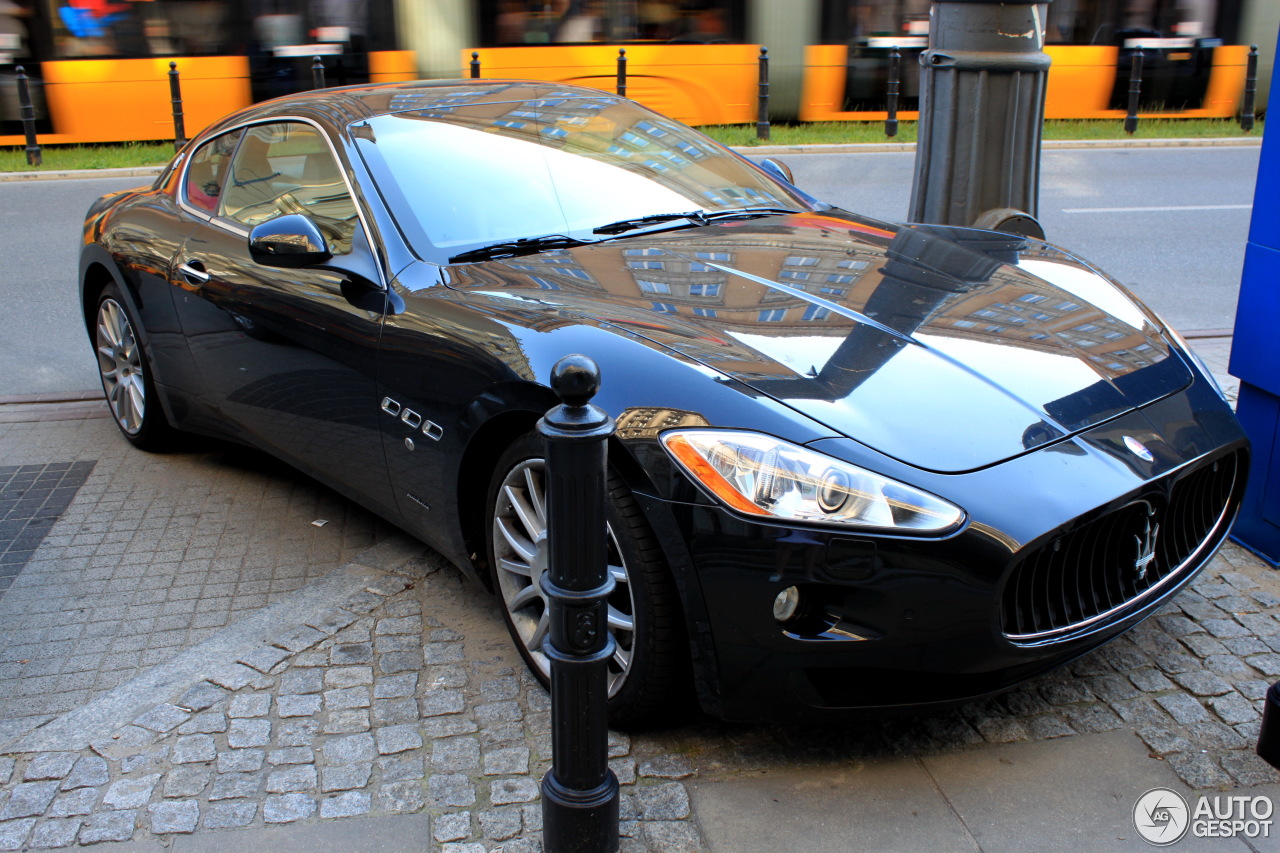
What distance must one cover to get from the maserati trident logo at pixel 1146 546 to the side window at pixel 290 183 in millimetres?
2376

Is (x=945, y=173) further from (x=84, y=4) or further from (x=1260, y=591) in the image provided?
(x=84, y=4)

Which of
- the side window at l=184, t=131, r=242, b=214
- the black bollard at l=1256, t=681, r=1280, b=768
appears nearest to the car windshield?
the side window at l=184, t=131, r=242, b=214

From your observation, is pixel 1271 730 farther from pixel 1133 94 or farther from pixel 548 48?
pixel 1133 94

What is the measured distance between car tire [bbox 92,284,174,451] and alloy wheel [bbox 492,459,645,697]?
7.90 feet

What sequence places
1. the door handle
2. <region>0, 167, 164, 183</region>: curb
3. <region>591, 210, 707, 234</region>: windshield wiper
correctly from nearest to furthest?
<region>591, 210, 707, 234</region>: windshield wiper, the door handle, <region>0, 167, 164, 183</region>: curb

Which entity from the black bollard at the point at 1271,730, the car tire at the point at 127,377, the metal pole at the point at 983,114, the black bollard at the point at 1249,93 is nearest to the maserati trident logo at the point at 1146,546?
the black bollard at the point at 1271,730

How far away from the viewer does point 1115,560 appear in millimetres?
2664

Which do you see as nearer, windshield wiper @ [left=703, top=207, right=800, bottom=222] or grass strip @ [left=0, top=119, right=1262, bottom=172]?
windshield wiper @ [left=703, top=207, right=800, bottom=222]

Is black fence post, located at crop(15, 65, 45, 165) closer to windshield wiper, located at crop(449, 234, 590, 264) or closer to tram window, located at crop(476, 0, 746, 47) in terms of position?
tram window, located at crop(476, 0, 746, 47)

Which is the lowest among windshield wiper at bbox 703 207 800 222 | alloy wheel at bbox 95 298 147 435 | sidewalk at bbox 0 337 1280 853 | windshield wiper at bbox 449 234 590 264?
sidewalk at bbox 0 337 1280 853

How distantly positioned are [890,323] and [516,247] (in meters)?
1.16

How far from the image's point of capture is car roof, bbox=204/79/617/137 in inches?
154

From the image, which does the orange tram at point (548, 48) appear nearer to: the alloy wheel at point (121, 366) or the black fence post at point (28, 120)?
the black fence post at point (28, 120)
